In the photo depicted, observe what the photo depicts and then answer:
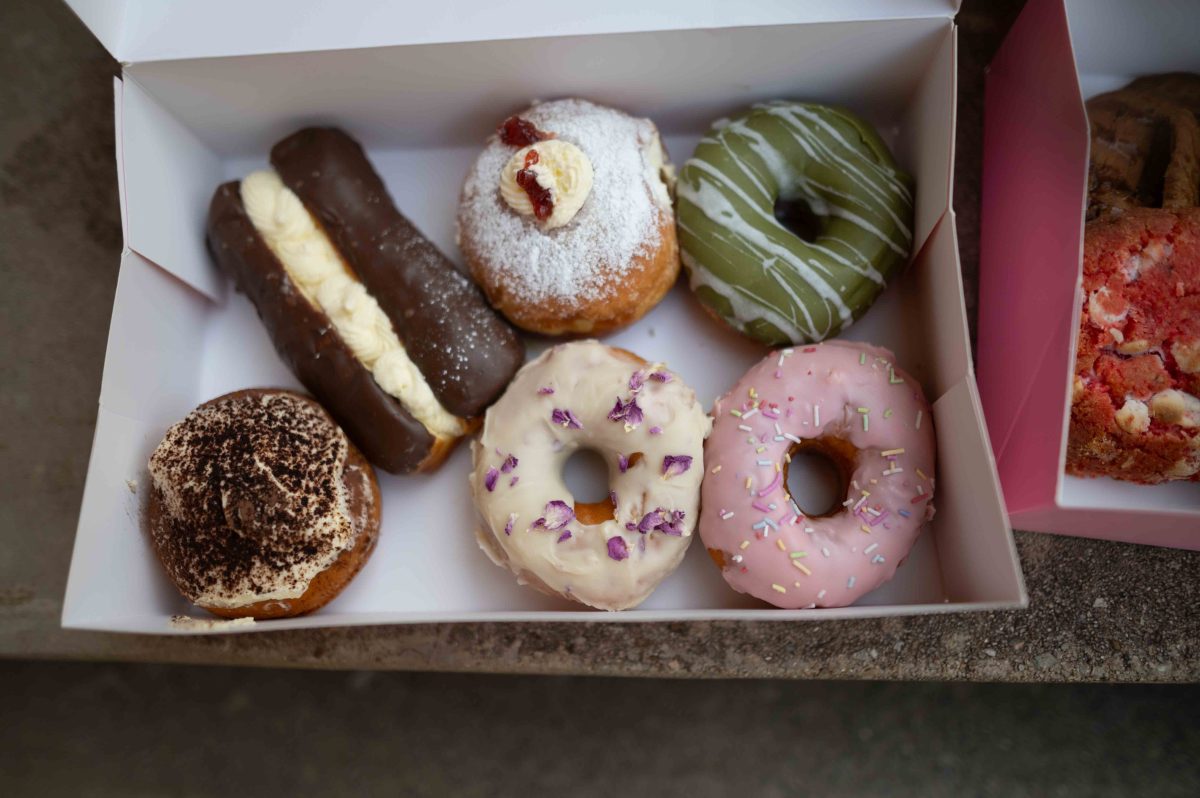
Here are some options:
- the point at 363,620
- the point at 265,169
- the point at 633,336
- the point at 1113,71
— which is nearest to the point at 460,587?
the point at 363,620

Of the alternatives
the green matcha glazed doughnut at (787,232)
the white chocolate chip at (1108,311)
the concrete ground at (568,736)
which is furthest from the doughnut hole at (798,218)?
the concrete ground at (568,736)

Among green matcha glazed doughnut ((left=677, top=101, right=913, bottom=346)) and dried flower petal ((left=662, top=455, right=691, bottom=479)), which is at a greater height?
green matcha glazed doughnut ((left=677, top=101, right=913, bottom=346))

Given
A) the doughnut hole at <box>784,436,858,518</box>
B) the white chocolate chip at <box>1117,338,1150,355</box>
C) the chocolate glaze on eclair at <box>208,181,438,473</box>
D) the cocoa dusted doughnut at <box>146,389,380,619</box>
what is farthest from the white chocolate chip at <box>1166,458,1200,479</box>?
the cocoa dusted doughnut at <box>146,389,380,619</box>

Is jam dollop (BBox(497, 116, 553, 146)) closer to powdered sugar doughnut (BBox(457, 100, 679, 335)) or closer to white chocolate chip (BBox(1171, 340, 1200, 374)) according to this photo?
powdered sugar doughnut (BBox(457, 100, 679, 335))

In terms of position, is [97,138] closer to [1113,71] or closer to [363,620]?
[363,620]

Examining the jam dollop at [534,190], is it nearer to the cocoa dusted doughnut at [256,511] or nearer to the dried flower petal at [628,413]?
the dried flower petal at [628,413]

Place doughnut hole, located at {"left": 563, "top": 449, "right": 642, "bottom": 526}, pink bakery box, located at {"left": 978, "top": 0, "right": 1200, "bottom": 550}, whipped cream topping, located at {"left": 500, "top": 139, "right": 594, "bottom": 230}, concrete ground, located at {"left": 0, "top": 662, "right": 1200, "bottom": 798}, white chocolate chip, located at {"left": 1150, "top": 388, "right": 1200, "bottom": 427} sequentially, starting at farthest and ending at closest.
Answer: concrete ground, located at {"left": 0, "top": 662, "right": 1200, "bottom": 798}, doughnut hole, located at {"left": 563, "top": 449, "right": 642, "bottom": 526}, whipped cream topping, located at {"left": 500, "top": 139, "right": 594, "bottom": 230}, white chocolate chip, located at {"left": 1150, "top": 388, "right": 1200, "bottom": 427}, pink bakery box, located at {"left": 978, "top": 0, "right": 1200, "bottom": 550}
